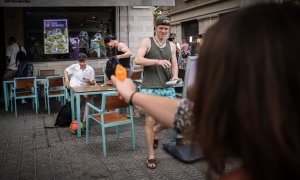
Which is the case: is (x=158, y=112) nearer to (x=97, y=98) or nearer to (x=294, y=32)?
(x=294, y=32)

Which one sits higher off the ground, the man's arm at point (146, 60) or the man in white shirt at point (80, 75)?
the man's arm at point (146, 60)

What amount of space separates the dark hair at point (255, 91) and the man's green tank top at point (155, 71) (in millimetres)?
3316

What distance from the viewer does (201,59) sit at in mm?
997

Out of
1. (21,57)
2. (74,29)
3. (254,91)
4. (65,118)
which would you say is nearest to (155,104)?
(254,91)

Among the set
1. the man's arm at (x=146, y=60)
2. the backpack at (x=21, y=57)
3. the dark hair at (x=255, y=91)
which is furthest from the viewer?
the backpack at (x=21, y=57)

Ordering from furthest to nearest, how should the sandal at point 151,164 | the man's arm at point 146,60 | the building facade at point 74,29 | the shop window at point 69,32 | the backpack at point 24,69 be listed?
the shop window at point 69,32
the building facade at point 74,29
the backpack at point 24,69
the sandal at point 151,164
the man's arm at point 146,60

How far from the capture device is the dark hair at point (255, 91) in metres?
0.88

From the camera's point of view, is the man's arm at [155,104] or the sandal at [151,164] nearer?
the man's arm at [155,104]

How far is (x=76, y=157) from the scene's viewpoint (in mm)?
4762

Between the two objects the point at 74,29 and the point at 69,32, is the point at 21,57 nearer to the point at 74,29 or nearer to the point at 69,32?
the point at 69,32

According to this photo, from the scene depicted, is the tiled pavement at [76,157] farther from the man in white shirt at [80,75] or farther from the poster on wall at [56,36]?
the poster on wall at [56,36]

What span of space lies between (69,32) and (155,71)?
7.43m

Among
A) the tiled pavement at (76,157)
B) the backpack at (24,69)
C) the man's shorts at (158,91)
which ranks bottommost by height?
the tiled pavement at (76,157)

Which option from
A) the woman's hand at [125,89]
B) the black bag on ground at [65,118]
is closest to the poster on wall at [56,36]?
the black bag on ground at [65,118]
